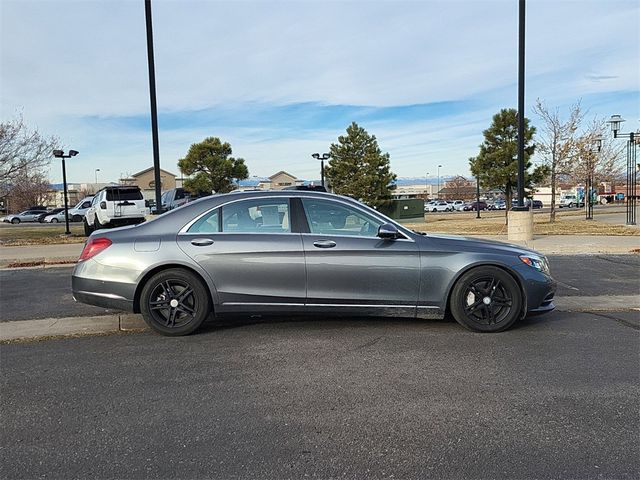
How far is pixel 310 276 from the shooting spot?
5.35m

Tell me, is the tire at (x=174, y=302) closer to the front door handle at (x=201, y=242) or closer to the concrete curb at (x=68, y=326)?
the front door handle at (x=201, y=242)

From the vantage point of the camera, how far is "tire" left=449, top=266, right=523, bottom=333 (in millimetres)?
5363

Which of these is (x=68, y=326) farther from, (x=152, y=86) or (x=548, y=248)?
(x=548, y=248)

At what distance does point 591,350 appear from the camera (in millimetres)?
4891

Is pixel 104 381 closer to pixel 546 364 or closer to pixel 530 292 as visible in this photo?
pixel 546 364

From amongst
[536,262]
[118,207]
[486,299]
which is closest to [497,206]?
[118,207]

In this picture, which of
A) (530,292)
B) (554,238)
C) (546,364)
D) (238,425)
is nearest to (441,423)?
(238,425)

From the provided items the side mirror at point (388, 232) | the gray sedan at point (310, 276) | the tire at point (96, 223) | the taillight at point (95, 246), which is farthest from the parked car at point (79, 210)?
the side mirror at point (388, 232)

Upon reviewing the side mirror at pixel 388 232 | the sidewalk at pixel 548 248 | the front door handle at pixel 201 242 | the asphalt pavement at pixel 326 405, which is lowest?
the asphalt pavement at pixel 326 405

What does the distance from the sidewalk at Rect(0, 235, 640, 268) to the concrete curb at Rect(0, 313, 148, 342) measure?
649 centimetres

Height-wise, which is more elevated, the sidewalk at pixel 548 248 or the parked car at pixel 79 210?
the parked car at pixel 79 210

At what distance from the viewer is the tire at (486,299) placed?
5.36 m

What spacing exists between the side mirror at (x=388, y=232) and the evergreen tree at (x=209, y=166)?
32.5 meters

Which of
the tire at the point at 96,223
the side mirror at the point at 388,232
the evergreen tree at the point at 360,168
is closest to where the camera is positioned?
the side mirror at the point at 388,232
